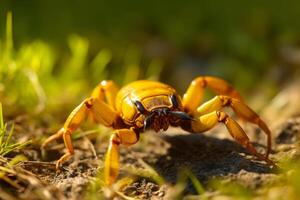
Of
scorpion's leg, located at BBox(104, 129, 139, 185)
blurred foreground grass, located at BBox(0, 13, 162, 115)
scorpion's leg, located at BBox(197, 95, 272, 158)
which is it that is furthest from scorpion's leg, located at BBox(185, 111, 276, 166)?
blurred foreground grass, located at BBox(0, 13, 162, 115)

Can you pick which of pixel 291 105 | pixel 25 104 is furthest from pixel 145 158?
pixel 291 105

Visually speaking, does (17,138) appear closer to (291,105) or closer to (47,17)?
(291,105)

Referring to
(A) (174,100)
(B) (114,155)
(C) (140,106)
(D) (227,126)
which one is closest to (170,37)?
(A) (174,100)

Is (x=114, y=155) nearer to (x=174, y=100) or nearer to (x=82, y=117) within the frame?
(x=82, y=117)

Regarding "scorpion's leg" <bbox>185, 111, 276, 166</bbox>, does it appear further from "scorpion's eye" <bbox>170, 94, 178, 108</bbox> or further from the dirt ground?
"scorpion's eye" <bbox>170, 94, 178, 108</bbox>

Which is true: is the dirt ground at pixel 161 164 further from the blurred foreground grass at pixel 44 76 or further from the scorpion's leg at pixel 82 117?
the blurred foreground grass at pixel 44 76

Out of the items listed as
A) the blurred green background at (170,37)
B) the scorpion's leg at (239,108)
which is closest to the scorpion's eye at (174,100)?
the scorpion's leg at (239,108)
